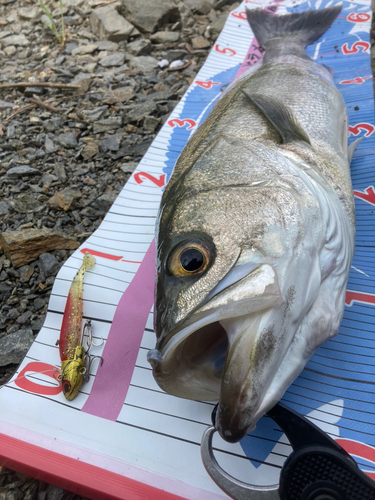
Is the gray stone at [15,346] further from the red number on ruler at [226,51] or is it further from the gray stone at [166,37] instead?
the gray stone at [166,37]

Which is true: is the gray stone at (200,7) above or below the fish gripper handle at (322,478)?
above

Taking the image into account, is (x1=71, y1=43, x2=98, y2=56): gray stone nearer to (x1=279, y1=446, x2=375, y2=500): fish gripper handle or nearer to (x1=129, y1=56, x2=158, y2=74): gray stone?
(x1=129, y1=56, x2=158, y2=74): gray stone

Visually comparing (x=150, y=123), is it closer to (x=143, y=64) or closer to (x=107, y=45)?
(x=143, y=64)

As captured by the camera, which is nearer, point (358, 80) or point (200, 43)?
point (358, 80)

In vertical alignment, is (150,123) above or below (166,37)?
below

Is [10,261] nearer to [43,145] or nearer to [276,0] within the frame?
[43,145]

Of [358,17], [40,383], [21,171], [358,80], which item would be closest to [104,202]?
[21,171]

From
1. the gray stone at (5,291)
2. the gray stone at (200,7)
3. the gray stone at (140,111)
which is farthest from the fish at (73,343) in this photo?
the gray stone at (200,7)
